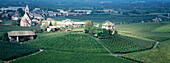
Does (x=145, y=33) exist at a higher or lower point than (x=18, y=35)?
lower

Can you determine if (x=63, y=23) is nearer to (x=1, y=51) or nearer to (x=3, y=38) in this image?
(x=3, y=38)

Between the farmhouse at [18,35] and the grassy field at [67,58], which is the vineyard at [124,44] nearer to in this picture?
the grassy field at [67,58]

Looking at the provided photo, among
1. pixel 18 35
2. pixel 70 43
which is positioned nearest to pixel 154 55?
pixel 70 43

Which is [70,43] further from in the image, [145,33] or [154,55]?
[145,33]

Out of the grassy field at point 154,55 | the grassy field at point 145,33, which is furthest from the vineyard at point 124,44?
the grassy field at point 145,33

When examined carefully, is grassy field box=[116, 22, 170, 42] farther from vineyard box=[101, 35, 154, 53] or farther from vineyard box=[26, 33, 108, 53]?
vineyard box=[26, 33, 108, 53]

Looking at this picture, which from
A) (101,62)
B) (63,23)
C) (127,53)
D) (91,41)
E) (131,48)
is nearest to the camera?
(101,62)

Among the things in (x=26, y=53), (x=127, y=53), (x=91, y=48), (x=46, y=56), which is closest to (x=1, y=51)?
(x=26, y=53)

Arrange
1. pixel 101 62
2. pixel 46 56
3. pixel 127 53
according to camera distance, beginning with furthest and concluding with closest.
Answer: pixel 127 53 → pixel 46 56 → pixel 101 62
